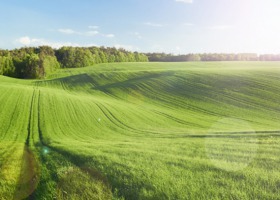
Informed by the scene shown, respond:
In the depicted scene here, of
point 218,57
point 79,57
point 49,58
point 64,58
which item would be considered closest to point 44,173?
point 49,58

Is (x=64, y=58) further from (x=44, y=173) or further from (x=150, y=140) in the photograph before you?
(x=44, y=173)

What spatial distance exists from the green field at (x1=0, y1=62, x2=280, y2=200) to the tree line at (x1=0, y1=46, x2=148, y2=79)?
3383cm

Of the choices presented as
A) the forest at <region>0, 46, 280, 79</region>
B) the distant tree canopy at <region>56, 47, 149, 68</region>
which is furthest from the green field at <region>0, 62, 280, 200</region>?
the distant tree canopy at <region>56, 47, 149, 68</region>

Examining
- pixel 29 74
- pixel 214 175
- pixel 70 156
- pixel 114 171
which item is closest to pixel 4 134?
pixel 70 156

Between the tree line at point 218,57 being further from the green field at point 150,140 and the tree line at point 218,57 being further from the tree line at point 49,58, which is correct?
the green field at point 150,140

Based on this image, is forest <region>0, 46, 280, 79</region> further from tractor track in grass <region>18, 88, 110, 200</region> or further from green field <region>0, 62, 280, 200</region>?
tractor track in grass <region>18, 88, 110, 200</region>

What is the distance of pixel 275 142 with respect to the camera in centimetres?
1430

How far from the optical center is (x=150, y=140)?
20.6 meters

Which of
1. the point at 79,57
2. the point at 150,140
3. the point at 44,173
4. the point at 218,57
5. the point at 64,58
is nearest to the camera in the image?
the point at 44,173

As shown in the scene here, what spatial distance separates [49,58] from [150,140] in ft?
332

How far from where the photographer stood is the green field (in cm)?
859

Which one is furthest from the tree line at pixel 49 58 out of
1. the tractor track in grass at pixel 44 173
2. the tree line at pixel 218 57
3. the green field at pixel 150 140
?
the tractor track in grass at pixel 44 173

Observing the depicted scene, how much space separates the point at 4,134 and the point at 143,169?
68.9ft

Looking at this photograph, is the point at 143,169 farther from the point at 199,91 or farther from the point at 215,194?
the point at 199,91
